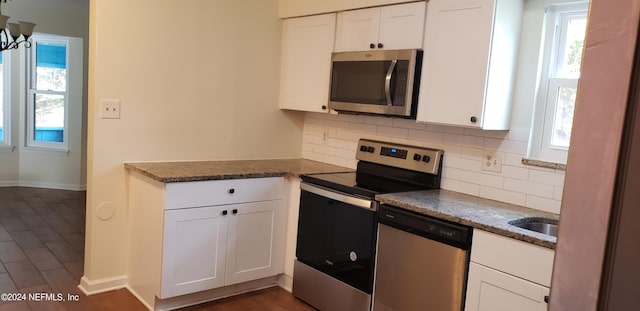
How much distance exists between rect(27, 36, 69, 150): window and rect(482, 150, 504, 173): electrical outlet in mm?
5262

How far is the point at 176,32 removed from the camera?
3.25 m

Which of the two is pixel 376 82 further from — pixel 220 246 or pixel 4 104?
pixel 4 104

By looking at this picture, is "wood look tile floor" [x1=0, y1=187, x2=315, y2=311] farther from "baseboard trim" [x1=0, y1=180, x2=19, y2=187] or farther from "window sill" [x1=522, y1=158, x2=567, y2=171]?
"window sill" [x1=522, y1=158, x2=567, y2=171]

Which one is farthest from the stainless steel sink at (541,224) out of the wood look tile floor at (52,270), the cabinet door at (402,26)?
the wood look tile floor at (52,270)

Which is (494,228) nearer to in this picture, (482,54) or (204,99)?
(482,54)

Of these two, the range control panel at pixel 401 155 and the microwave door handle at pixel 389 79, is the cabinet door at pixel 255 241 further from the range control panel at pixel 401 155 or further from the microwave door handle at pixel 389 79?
the microwave door handle at pixel 389 79

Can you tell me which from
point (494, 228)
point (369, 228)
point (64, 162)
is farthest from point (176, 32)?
point (64, 162)

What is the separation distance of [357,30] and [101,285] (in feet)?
7.74

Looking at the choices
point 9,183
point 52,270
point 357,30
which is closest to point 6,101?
point 9,183

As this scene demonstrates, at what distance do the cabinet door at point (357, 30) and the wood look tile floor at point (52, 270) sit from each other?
5.75 feet

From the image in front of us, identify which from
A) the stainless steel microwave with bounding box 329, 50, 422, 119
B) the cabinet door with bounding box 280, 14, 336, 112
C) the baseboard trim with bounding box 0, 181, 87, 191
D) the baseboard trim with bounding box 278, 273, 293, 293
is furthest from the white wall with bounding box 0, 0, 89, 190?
the stainless steel microwave with bounding box 329, 50, 422, 119

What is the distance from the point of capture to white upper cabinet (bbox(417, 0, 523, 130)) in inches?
99.0

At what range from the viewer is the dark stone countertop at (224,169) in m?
2.86

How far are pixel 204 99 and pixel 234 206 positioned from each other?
0.85m
